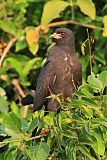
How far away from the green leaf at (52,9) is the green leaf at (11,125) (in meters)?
2.56

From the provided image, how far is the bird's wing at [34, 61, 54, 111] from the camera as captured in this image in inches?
212

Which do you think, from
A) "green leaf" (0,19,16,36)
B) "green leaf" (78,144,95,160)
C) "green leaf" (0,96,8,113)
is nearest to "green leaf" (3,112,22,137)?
"green leaf" (78,144,95,160)

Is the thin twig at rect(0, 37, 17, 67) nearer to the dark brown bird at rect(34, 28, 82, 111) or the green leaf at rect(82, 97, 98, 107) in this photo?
the dark brown bird at rect(34, 28, 82, 111)

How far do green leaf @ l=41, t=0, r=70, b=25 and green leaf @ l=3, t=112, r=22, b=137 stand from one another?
8.39ft

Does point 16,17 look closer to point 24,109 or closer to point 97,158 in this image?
point 24,109

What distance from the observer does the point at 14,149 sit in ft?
13.9

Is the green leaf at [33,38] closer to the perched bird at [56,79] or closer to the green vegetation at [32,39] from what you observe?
the green vegetation at [32,39]

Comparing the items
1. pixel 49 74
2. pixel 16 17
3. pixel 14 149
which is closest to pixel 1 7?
pixel 16 17

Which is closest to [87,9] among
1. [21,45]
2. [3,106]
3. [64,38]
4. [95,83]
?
[21,45]

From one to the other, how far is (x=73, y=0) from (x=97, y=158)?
3073 millimetres

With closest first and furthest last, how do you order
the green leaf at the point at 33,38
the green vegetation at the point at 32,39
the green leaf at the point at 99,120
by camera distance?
the green leaf at the point at 99,120 < the green vegetation at the point at 32,39 < the green leaf at the point at 33,38

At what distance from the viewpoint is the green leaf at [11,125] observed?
4.14 metres

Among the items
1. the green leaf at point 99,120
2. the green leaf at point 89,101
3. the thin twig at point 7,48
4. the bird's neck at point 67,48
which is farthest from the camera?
the thin twig at point 7,48

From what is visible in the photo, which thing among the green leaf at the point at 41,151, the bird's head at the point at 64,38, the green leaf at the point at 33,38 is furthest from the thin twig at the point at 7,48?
the green leaf at the point at 41,151
